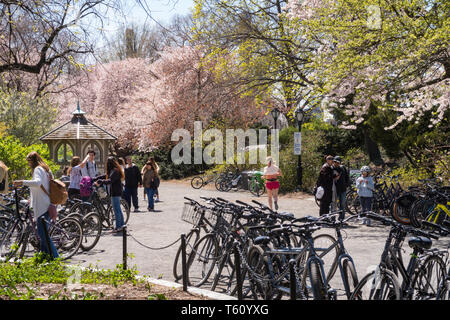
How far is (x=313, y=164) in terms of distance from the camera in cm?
2280

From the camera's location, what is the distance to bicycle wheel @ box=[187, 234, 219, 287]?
6644 millimetres

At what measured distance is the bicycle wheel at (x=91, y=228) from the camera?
374 inches

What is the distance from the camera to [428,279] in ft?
15.5

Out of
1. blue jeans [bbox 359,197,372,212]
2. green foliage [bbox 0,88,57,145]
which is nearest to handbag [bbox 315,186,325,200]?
blue jeans [bbox 359,197,372,212]

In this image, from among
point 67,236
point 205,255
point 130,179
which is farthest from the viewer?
point 130,179

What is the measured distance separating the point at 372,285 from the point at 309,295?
126 cm

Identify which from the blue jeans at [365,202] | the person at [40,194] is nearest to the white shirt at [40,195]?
the person at [40,194]

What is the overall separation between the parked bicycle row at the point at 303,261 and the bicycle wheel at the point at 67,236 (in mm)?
2399

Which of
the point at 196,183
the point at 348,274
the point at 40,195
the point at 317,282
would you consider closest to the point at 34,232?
the point at 40,195

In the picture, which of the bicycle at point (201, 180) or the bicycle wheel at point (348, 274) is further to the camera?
the bicycle at point (201, 180)

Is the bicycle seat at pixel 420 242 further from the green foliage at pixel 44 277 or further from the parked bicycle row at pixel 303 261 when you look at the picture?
the green foliage at pixel 44 277

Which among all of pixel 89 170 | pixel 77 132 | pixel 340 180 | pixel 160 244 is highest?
pixel 77 132

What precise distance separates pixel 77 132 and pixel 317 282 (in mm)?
17042

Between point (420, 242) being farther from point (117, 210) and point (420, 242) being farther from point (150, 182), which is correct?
point (150, 182)
